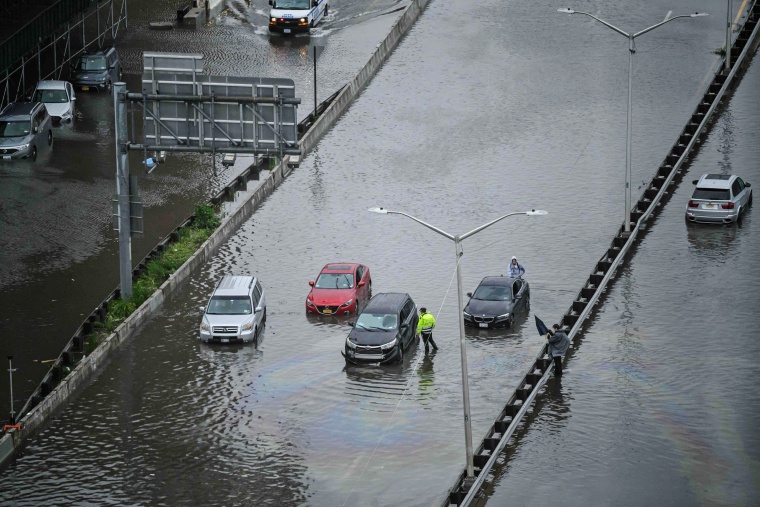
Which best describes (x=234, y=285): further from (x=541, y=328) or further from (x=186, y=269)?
(x=541, y=328)

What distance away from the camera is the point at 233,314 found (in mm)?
43562

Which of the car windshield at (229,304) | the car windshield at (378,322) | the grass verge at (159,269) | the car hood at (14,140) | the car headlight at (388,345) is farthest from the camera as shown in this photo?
the car hood at (14,140)

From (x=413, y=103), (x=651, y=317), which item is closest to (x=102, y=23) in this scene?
(x=413, y=103)

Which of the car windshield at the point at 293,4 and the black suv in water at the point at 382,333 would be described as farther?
the car windshield at the point at 293,4

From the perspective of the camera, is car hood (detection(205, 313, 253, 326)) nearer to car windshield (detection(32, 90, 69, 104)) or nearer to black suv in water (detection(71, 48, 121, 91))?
car windshield (detection(32, 90, 69, 104))

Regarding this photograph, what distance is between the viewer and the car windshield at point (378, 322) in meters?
41.7

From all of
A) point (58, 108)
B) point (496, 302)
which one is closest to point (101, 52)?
point (58, 108)

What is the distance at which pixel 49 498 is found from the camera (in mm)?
33625

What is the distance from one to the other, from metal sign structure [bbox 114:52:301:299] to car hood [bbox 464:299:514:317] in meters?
7.13

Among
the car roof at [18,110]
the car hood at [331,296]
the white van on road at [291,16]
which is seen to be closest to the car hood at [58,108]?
the car roof at [18,110]

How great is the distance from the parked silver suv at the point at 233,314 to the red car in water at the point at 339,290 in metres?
1.90

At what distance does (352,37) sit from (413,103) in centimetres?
998

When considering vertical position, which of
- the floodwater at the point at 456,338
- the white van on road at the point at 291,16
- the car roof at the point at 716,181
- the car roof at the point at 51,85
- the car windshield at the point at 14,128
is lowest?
the floodwater at the point at 456,338

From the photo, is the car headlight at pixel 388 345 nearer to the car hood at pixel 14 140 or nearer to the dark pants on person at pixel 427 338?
the dark pants on person at pixel 427 338
